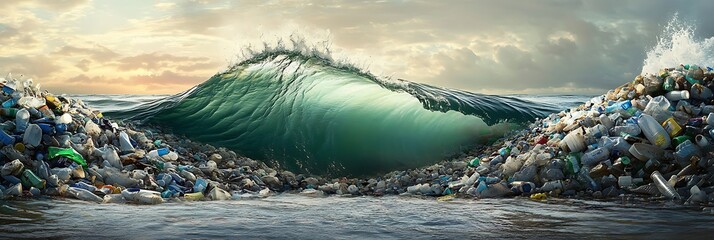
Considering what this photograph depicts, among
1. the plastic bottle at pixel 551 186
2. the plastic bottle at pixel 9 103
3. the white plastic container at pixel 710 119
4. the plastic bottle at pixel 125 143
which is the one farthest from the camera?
the plastic bottle at pixel 125 143

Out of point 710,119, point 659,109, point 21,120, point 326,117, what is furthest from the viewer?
point 326,117

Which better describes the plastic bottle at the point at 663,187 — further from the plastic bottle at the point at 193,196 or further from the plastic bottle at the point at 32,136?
the plastic bottle at the point at 32,136

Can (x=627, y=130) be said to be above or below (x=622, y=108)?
below

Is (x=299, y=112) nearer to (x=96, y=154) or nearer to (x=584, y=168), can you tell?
(x=96, y=154)

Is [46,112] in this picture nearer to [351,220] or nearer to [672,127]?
[351,220]

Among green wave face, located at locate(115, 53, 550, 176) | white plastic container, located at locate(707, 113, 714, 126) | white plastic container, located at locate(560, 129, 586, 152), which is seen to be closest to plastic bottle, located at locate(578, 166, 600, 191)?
white plastic container, located at locate(560, 129, 586, 152)

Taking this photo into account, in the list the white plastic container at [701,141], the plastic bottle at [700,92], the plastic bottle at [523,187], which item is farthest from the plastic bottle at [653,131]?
the plastic bottle at [523,187]

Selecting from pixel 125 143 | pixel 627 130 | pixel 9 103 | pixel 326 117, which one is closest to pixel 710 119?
pixel 627 130
